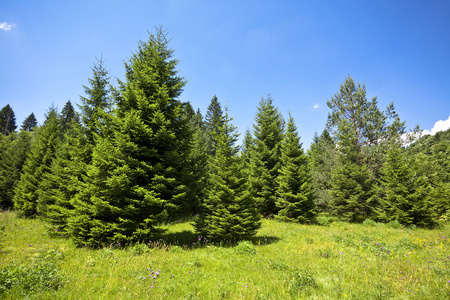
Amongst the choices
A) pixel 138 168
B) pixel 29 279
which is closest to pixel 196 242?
pixel 138 168

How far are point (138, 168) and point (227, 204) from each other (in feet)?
15.5

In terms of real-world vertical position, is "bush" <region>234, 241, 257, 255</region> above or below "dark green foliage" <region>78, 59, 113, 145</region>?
below

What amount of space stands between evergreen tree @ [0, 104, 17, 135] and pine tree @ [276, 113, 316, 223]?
93895 mm

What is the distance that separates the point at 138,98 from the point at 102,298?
25.6 feet

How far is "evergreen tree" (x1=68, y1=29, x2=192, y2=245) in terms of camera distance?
803 centimetres

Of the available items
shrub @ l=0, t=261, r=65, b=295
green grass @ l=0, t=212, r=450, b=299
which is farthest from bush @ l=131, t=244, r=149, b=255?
shrub @ l=0, t=261, r=65, b=295

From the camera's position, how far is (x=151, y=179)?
8672 millimetres

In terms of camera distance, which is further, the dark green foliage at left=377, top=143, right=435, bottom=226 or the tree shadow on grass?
the dark green foliage at left=377, top=143, right=435, bottom=226

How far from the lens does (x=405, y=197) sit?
17.4 meters

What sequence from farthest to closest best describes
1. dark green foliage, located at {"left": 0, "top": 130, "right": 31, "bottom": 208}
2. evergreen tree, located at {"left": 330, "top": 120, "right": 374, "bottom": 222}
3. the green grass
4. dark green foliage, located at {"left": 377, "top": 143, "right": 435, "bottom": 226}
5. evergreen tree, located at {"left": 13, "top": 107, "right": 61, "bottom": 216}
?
dark green foliage, located at {"left": 0, "top": 130, "right": 31, "bottom": 208} → evergreen tree, located at {"left": 330, "top": 120, "right": 374, "bottom": 222} → evergreen tree, located at {"left": 13, "top": 107, "right": 61, "bottom": 216} → dark green foliage, located at {"left": 377, "top": 143, "right": 435, "bottom": 226} → the green grass

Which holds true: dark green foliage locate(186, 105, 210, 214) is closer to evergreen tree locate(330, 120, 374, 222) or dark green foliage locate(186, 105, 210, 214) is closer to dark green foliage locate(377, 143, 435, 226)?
evergreen tree locate(330, 120, 374, 222)

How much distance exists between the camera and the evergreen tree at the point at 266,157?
20.8 metres

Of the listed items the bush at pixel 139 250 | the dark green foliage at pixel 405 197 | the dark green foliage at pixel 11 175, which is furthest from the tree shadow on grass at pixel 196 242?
the dark green foliage at pixel 11 175

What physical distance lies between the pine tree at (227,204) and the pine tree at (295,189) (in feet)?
30.1
